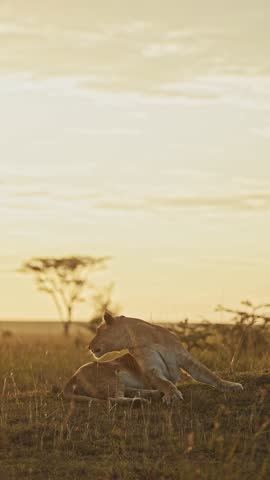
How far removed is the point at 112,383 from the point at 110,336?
0.65 metres

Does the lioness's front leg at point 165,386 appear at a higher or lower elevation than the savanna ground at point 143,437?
higher

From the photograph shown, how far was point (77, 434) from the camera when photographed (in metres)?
8.87

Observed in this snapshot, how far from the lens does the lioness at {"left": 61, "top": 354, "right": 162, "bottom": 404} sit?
34.4 feet

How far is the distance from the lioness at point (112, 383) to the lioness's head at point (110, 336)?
19 cm

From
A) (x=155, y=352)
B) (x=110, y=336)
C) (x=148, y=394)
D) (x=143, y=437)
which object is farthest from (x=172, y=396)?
(x=143, y=437)

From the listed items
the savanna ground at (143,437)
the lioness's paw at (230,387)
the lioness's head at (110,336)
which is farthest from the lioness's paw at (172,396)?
the lioness's head at (110,336)

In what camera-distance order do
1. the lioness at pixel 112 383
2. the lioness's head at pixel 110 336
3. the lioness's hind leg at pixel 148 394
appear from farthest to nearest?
the lioness's head at pixel 110 336, the lioness at pixel 112 383, the lioness's hind leg at pixel 148 394

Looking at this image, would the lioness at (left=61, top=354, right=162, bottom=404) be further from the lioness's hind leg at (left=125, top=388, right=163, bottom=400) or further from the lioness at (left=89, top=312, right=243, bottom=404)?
the lioness at (left=89, top=312, right=243, bottom=404)

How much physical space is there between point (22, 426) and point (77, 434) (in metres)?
0.68

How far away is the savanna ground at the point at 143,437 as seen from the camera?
7512 millimetres

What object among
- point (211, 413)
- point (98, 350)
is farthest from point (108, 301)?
point (211, 413)

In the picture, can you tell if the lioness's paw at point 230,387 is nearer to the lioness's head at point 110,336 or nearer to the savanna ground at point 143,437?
the savanna ground at point 143,437

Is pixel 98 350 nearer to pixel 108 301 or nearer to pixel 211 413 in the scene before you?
pixel 211 413

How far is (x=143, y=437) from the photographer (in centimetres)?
860
